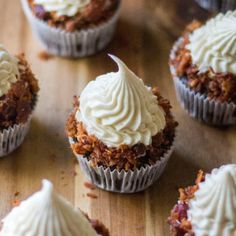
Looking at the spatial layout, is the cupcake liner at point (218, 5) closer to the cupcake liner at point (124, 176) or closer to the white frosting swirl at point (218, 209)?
the cupcake liner at point (124, 176)

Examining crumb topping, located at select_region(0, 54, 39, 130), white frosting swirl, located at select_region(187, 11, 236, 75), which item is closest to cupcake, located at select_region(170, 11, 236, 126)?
white frosting swirl, located at select_region(187, 11, 236, 75)

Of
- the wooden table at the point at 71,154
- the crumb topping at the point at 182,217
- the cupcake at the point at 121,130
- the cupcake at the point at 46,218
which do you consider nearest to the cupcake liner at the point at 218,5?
the wooden table at the point at 71,154

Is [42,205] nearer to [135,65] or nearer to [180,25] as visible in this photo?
[135,65]

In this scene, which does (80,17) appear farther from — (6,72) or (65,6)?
(6,72)

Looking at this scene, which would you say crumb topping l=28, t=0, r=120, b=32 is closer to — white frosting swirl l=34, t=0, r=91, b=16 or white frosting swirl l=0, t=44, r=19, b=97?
white frosting swirl l=34, t=0, r=91, b=16

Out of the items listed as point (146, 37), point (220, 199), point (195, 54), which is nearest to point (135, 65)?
point (146, 37)
